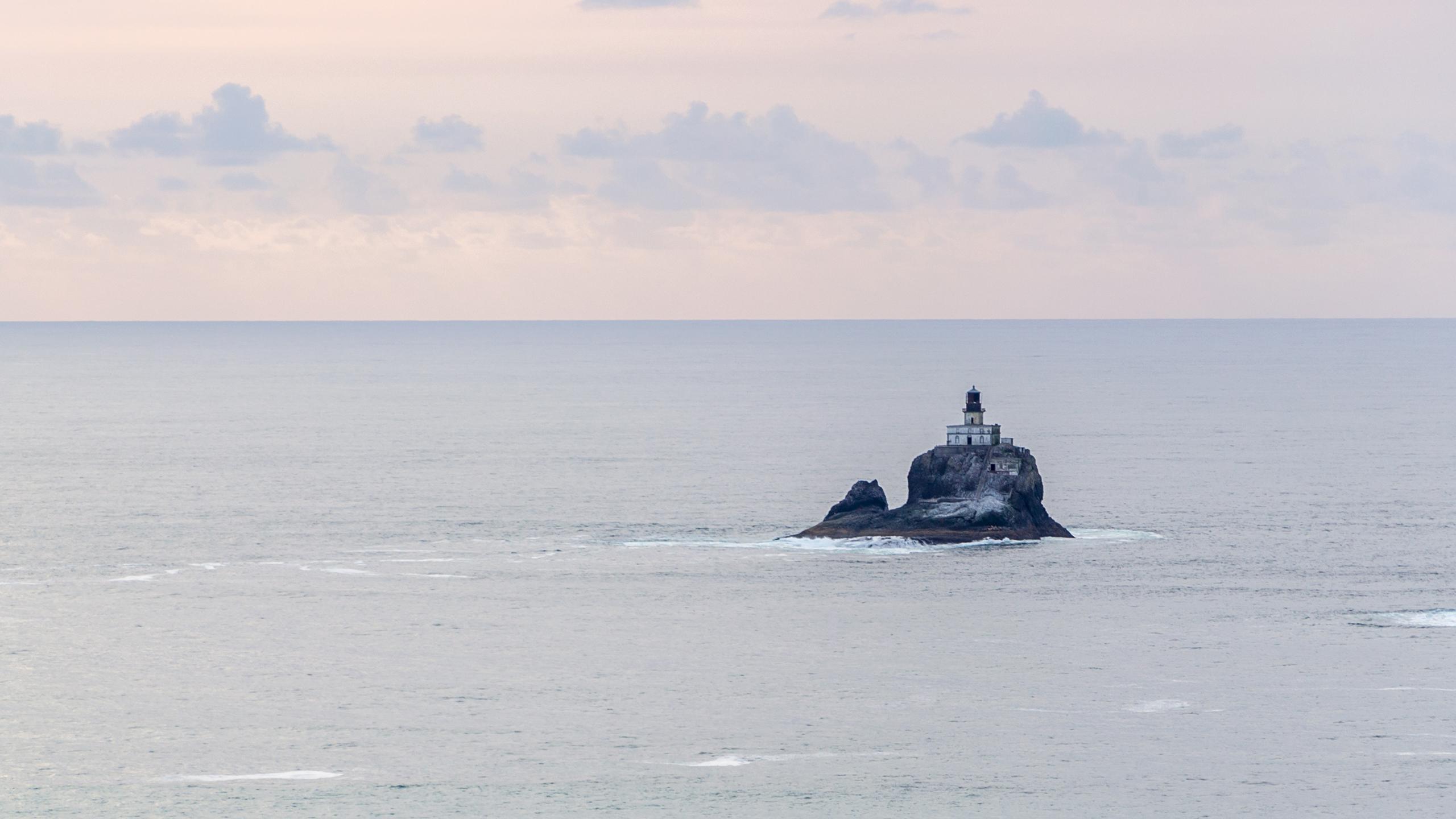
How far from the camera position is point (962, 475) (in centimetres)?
12362

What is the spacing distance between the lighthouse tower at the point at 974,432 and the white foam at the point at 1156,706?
4104cm

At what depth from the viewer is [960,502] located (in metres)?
124

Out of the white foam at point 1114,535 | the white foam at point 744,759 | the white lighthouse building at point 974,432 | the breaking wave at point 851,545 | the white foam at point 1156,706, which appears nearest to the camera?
the white foam at point 744,759

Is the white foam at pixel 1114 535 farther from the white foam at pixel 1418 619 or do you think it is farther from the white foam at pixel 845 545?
the white foam at pixel 1418 619

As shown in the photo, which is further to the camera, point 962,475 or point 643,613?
point 962,475

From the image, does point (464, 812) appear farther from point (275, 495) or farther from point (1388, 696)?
point (275, 495)

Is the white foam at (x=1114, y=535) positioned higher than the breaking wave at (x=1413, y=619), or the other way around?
the white foam at (x=1114, y=535)

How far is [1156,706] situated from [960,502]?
138 ft

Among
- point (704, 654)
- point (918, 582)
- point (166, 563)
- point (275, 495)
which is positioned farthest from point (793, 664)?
point (275, 495)

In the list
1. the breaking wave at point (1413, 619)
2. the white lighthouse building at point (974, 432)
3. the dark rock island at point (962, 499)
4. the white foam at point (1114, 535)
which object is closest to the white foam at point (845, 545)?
the dark rock island at point (962, 499)

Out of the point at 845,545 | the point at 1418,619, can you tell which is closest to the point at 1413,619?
the point at 1418,619

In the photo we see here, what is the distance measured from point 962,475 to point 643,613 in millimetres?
29811

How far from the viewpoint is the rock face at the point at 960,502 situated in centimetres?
12306

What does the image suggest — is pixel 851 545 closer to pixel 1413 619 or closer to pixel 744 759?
pixel 1413 619
